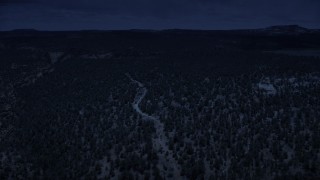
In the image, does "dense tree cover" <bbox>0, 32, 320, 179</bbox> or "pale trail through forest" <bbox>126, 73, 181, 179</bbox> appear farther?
"pale trail through forest" <bbox>126, 73, 181, 179</bbox>

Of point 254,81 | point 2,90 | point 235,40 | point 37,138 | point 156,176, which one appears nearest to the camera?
point 156,176

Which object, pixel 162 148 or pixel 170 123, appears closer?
pixel 162 148

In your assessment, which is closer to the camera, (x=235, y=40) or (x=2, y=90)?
(x=2, y=90)

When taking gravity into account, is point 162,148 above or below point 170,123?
below

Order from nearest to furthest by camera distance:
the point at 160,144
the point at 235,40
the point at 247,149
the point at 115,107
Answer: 1. the point at 247,149
2. the point at 160,144
3. the point at 115,107
4. the point at 235,40

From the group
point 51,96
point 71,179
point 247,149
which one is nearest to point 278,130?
point 247,149

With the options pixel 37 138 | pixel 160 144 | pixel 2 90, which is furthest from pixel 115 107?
pixel 2 90

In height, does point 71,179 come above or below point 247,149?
below

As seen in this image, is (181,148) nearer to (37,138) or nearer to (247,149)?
(247,149)

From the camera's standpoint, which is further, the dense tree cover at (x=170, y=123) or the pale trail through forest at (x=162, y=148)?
the pale trail through forest at (x=162, y=148)
